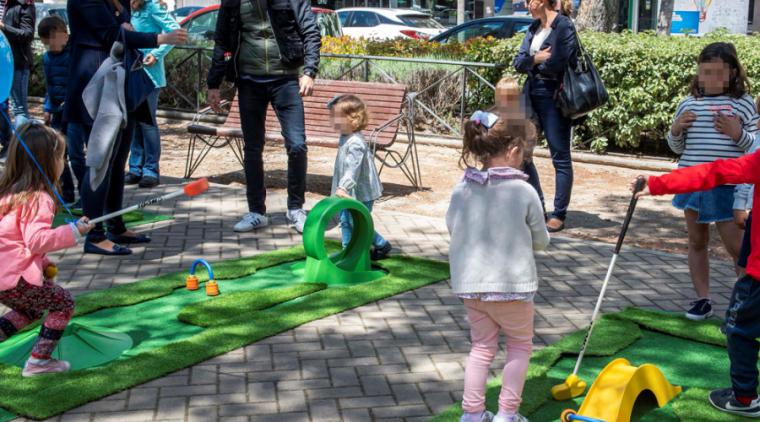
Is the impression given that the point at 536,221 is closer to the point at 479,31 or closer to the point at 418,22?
the point at 479,31

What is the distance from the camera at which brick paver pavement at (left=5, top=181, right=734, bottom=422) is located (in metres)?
4.28

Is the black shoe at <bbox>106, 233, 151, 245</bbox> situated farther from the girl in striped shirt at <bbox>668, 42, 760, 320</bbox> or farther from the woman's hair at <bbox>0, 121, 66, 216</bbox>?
the girl in striped shirt at <bbox>668, 42, 760, 320</bbox>

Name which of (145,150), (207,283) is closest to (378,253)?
(207,283)

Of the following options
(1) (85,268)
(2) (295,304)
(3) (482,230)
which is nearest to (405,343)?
(2) (295,304)

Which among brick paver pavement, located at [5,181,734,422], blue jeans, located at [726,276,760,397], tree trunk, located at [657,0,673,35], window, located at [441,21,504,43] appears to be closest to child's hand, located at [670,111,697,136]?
brick paver pavement, located at [5,181,734,422]

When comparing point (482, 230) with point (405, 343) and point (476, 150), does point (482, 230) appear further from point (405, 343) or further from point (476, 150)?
point (405, 343)

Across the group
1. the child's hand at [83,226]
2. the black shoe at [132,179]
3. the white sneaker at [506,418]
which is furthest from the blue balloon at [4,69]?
the black shoe at [132,179]

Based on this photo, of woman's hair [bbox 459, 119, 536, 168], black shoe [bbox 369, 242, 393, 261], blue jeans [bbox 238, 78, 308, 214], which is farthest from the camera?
blue jeans [bbox 238, 78, 308, 214]

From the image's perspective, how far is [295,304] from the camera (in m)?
5.77

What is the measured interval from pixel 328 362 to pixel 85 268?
8.10 feet

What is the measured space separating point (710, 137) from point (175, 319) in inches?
128

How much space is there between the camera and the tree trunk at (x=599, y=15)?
14.1m

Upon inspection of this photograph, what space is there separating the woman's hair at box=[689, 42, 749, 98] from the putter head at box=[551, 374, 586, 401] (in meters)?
2.09

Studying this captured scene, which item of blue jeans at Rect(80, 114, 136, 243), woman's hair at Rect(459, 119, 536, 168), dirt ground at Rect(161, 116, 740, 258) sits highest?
woman's hair at Rect(459, 119, 536, 168)
